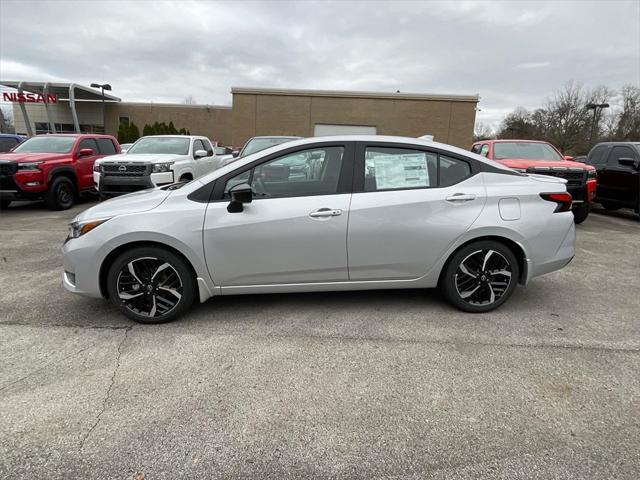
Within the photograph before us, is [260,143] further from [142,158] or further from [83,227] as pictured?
[83,227]

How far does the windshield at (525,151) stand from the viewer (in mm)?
8961

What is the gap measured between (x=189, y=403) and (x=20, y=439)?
0.88m

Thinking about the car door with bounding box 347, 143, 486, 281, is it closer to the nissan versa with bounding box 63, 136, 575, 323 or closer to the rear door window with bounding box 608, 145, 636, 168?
the nissan versa with bounding box 63, 136, 575, 323

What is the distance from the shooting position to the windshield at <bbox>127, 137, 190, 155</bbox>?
985 centimetres

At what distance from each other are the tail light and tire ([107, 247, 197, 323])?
3.33m

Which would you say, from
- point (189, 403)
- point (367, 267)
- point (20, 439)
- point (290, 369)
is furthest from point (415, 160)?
point (20, 439)

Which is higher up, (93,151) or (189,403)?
(93,151)

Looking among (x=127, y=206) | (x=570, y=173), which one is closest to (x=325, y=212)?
(x=127, y=206)

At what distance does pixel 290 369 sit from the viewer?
293 centimetres

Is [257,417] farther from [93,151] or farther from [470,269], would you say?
[93,151]

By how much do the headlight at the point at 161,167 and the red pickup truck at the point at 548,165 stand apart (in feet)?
23.3

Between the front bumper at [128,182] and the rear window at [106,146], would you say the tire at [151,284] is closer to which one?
the front bumper at [128,182]

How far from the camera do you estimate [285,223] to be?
11.3 ft

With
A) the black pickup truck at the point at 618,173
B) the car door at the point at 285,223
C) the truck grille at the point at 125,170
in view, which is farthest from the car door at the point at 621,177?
the truck grille at the point at 125,170
